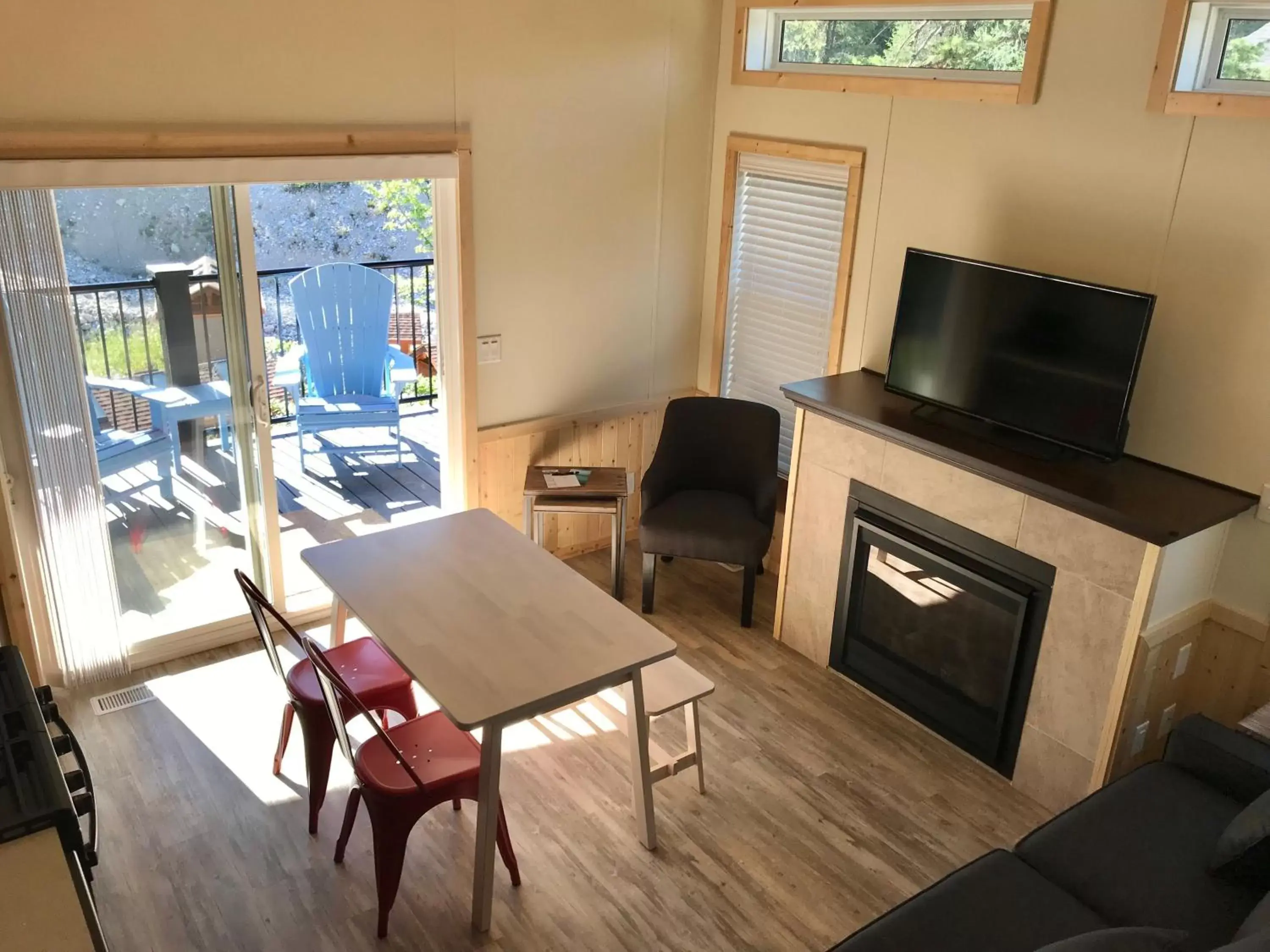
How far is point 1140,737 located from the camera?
3322 mm

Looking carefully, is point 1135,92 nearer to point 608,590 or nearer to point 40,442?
point 608,590

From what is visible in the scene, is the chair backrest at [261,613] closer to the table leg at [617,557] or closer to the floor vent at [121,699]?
the floor vent at [121,699]

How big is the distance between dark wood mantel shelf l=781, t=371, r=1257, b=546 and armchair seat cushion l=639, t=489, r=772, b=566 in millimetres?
646

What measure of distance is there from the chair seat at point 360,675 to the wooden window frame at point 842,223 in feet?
7.58

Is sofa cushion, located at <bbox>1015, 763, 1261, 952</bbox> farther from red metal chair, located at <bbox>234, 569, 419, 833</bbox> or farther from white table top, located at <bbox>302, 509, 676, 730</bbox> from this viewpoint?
red metal chair, located at <bbox>234, 569, 419, 833</bbox>

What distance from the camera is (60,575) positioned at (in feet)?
12.1

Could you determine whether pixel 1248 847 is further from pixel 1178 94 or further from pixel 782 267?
pixel 782 267

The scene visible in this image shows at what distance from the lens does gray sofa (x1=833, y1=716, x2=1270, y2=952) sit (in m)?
2.33

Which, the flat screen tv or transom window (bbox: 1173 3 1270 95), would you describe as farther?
the flat screen tv

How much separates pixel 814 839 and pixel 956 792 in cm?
60

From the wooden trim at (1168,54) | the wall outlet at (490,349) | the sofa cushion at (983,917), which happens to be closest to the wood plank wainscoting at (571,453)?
the wall outlet at (490,349)

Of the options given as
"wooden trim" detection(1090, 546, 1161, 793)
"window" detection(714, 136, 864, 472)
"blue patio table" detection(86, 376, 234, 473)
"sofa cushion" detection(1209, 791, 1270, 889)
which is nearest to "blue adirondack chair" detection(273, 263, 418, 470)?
"blue patio table" detection(86, 376, 234, 473)

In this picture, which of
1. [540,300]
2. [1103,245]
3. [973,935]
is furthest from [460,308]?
[973,935]

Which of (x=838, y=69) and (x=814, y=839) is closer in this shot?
(x=814, y=839)
